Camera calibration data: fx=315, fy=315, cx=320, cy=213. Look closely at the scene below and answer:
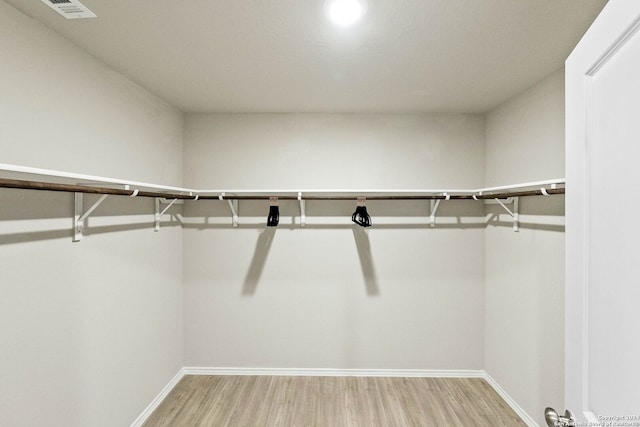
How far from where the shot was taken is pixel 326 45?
1.59 m

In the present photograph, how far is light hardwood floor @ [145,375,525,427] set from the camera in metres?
2.15

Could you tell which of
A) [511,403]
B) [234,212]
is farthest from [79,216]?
[511,403]

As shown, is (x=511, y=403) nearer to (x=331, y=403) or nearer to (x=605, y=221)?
(x=331, y=403)

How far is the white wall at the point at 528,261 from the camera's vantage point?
187cm

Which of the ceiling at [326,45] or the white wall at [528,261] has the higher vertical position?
the ceiling at [326,45]

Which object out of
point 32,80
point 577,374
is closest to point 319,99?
point 32,80

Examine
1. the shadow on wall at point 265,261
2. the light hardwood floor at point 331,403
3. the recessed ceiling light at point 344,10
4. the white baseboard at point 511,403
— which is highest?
the recessed ceiling light at point 344,10

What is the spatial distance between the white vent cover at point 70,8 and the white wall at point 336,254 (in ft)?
4.65

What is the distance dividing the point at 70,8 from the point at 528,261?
282 centimetres

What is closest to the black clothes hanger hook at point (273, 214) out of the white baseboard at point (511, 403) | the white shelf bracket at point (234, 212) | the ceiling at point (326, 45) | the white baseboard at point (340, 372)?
the white shelf bracket at point (234, 212)

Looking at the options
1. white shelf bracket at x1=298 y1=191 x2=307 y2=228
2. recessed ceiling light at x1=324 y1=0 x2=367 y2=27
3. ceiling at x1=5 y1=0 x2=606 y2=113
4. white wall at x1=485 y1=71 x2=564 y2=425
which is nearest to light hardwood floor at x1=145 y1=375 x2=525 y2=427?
white wall at x1=485 y1=71 x2=564 y2=425

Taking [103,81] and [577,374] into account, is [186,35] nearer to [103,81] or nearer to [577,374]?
[103,81]

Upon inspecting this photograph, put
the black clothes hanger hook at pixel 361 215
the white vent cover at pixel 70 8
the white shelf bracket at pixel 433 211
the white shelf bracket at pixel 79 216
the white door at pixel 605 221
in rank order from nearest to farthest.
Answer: the white door at pixel 605 221 → the white vent cover at pixel 70 8 → the white shelf bracket at pixel 79 216 → the black clothes hanger hook at pixel 361 215 → the white shelf bracket at pixel 433 211

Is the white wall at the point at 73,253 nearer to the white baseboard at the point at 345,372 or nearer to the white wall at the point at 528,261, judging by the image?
the white baseboard at the point at 345,372
